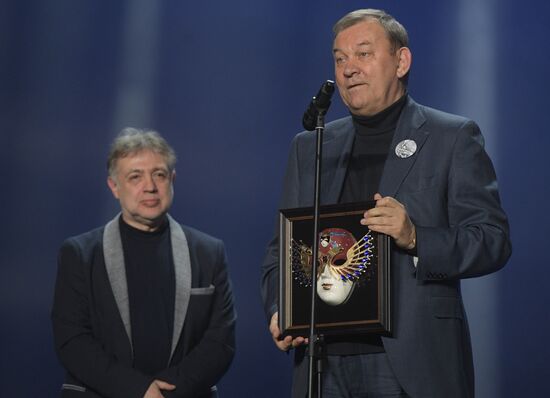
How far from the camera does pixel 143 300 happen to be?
133 inches

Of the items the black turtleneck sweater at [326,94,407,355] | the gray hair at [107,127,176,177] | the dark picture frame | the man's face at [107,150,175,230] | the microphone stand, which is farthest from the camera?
the gray hair at [107,127,176,177]

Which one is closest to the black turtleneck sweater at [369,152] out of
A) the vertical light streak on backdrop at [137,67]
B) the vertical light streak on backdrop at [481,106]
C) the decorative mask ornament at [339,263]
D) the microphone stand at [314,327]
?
the decorative mask ornament at [339,263]

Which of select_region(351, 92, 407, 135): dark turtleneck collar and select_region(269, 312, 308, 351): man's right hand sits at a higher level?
select_region(351, 92, 407, 135): dark turtleneck collar

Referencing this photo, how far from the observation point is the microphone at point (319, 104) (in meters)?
2.27

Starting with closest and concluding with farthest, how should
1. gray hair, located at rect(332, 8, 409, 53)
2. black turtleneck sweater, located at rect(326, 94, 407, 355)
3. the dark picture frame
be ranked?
the dark picture frame < black turtleneck sweater, located at rect(326, 94, 407, 355) < gray hair, located at rect(332, 8, 409, 53)

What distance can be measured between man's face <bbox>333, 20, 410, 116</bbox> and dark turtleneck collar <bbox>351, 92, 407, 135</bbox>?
0.05ft

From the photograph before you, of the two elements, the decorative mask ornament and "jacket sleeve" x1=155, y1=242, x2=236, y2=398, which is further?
"jacket sleeve" x1=155, y1=242, x2=236, y2=398

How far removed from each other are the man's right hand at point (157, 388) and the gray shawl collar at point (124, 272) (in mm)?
152

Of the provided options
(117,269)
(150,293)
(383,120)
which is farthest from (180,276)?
(383,120)

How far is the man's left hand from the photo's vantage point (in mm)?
2270

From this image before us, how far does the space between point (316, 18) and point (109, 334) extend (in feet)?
6.01

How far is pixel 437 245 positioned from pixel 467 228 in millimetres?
107

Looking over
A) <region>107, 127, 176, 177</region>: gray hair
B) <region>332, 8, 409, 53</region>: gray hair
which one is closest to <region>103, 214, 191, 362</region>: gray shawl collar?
<region>107, 127, 176, 177</region>: gray hair

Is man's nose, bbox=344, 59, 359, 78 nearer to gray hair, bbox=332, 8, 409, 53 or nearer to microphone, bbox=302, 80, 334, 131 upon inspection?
gray hair, bbox=332, 8, 409, 53
